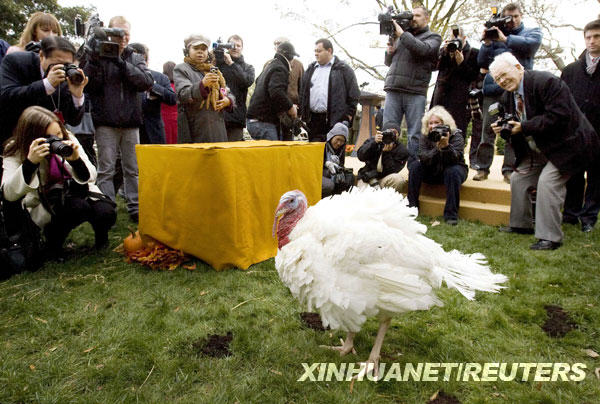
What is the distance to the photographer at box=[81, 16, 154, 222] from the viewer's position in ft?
13.8

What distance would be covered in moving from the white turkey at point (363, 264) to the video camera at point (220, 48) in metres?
3.46

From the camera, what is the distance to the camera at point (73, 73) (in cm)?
347

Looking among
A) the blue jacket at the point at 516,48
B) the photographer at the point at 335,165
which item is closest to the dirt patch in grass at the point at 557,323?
the photographer at the point at 335,165

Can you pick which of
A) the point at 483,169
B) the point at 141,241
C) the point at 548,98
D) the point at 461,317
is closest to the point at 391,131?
the point at 483,169

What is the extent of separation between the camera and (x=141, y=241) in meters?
3.73

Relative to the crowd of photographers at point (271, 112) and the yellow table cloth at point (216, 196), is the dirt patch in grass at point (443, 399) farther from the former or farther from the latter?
the crowd of photographers at point (271, 112)

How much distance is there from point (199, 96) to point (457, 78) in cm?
378

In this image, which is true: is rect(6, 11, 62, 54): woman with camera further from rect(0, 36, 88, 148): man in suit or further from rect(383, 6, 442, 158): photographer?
rect(383, 6, 442, 158): photographer

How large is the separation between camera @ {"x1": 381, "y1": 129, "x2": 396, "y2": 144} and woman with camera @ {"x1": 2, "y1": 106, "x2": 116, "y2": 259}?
3.63 meters

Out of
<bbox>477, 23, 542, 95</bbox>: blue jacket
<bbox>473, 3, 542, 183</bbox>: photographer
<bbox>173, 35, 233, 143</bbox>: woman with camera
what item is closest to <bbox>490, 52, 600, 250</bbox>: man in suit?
<bbox>473, 3, 542, 183</bbox>: photographer

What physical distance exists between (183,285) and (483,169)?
4.77 meters

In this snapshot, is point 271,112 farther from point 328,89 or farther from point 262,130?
point 328,89

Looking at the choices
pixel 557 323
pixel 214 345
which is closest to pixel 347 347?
pixel 214 345

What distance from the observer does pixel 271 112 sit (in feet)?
17.5
